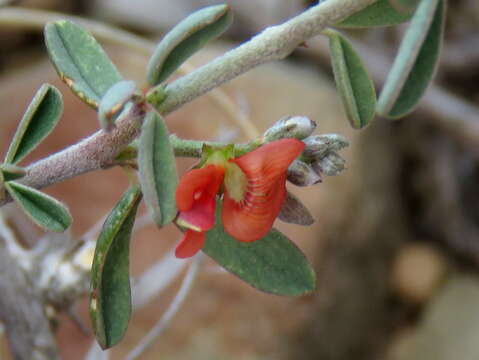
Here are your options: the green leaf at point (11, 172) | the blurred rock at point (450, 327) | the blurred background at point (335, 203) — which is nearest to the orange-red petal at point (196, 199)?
the green leaf at point (11, 172)

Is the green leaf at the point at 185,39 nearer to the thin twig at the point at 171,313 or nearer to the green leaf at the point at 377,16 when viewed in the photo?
the green leaf at the point at 377,16

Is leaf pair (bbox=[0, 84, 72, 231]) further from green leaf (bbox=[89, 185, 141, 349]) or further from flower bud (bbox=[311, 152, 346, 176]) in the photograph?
flower bud (bbox=[311, 152, 346, 176])

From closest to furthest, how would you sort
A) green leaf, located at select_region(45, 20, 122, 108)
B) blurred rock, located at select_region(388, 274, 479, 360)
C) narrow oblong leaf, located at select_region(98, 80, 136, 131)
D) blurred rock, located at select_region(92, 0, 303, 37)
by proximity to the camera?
narrow oblong leaf, located at select_region(98, 80, 136, 131) → green leaf, located at select_region(45, 20, 122, 108) → blurred rock, located at select_region(388, 274, 479, 360) → blurred rock, located at select_region(92, 0, 303, 37)

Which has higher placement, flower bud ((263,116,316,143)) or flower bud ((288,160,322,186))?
flower bud ((263,116,316,143))

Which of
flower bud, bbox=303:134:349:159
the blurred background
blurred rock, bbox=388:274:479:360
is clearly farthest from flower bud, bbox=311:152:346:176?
blurred rock, bbox=388:274:479:360

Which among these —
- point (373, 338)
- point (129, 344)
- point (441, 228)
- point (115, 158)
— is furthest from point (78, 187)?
point (115, 158)

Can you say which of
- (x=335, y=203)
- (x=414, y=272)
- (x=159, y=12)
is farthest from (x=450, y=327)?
(x=159, y=12)
